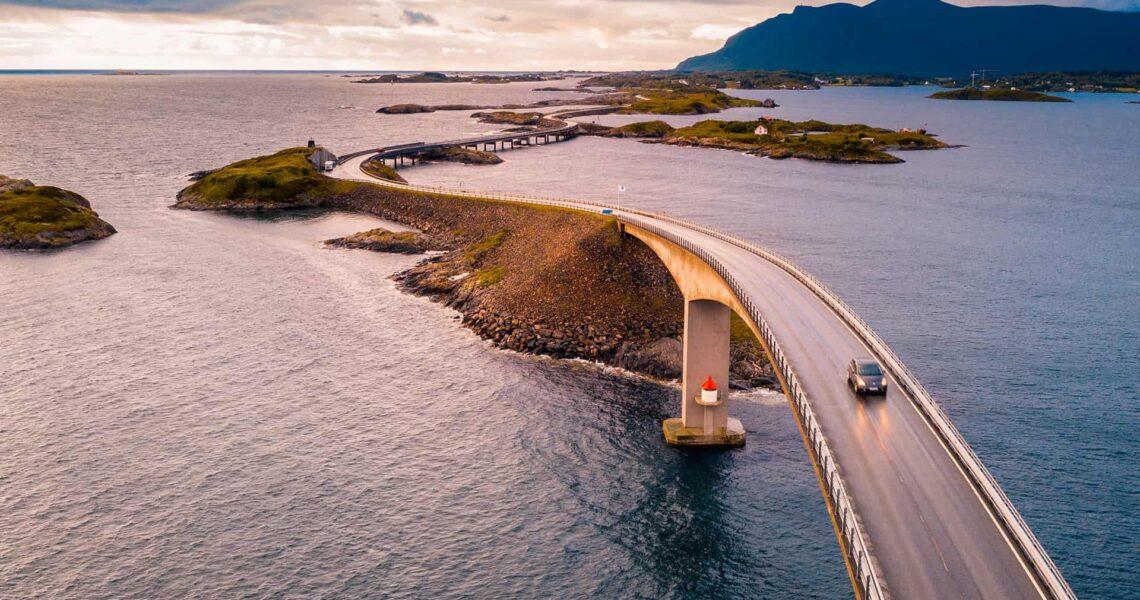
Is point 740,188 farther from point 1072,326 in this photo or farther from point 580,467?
point 580,467

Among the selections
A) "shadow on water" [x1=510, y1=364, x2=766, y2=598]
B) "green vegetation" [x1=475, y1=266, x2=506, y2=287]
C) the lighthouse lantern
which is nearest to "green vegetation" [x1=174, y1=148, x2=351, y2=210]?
"green vegetation" [x1=475, y1=266, x2=506, y2=287]

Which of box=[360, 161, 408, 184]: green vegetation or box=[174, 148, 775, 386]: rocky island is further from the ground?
box=[360, 161, 408, 184]: green vegetation

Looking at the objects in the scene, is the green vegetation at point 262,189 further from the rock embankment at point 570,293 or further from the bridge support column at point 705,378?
the bridge support column at point 705,378

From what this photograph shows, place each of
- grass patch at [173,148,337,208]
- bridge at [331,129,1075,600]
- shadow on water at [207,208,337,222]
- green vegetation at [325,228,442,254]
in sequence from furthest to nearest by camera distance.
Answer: grass patch at [173,148,337,208] → shadow on water at [207,208,337,222] → green vegetation at [325,228,442,254] → bridge at [331,129,1075,600]

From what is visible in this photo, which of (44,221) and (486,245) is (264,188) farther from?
(486,245)

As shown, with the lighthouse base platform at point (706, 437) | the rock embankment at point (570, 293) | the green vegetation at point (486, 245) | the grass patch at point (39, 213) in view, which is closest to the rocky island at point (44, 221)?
the grass patch at point (39, 213)

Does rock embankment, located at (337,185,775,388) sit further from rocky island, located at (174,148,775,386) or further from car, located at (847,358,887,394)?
car, located at (847,358,887,394)

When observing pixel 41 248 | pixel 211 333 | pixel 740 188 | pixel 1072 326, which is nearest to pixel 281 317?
pixel 211 333
